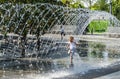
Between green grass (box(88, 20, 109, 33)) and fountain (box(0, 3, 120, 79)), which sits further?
green grass (box(88, 20, 109, 33))

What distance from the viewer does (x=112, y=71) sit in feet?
46.7

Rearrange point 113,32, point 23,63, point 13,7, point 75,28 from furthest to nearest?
1. point 113,32
2. point 75,28
3. point 13,7
4. point 23,63

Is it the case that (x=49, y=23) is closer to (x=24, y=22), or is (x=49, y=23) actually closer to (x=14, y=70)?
(x=24, y=22)

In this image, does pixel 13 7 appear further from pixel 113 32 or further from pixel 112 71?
pixel 113 32

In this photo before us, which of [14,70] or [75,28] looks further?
[75,28]

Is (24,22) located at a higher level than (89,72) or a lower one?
higher

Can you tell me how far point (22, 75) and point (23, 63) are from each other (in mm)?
3467

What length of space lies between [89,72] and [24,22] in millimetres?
6640

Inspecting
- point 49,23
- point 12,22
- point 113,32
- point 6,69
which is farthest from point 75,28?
point 6,69

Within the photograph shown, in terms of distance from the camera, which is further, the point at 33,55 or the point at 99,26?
the point at 99,26

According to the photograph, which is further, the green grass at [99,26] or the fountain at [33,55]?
the green grass at [99,26]

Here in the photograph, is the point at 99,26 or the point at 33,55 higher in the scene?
the point at 99,26

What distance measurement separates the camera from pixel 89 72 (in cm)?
1412

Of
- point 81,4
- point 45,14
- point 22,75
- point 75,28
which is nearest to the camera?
point 22,75
